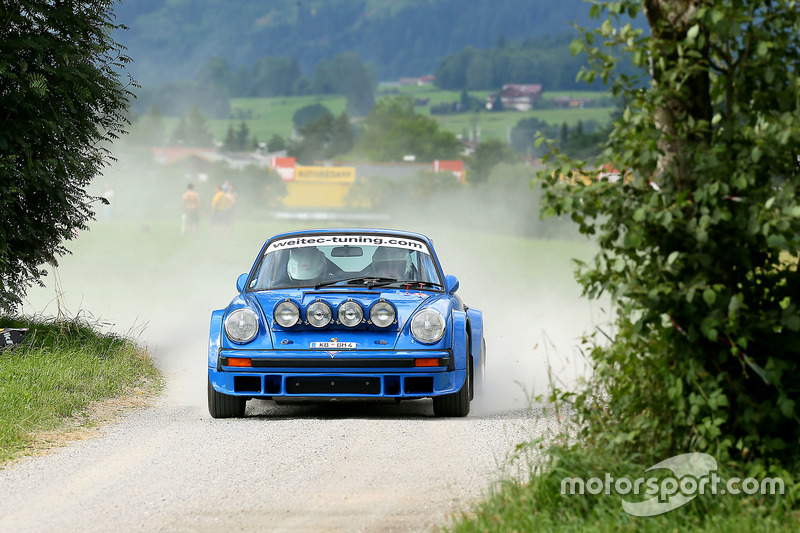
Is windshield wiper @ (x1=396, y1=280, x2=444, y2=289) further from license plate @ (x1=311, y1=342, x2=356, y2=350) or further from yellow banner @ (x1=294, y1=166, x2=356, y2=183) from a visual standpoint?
yellow banner @ (x1=294, y1=166, x2=356, y2=183)

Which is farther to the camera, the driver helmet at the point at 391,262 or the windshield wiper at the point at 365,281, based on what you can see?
the driver helmet at the point at 391,262

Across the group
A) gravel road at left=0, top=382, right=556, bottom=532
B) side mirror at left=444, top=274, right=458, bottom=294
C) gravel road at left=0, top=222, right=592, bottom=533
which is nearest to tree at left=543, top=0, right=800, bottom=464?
gravel road at left=0, top=382, right=556, bottom=532

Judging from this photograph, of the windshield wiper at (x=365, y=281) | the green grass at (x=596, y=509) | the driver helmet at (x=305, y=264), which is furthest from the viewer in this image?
the driver helmet at (x=305, y=264)

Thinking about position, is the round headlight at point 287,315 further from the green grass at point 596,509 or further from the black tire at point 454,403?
the green grass at point 596,509

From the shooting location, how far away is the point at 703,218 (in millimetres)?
4785

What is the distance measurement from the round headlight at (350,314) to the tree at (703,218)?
361cm

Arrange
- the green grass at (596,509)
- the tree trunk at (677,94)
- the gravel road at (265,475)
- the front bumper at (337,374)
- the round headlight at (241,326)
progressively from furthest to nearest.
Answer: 1. the round headlight at (241,326)
2. the front bumper at (337,374)
3. the gravel road at (265,475)
4. the tree trunk at (677,94)
5. the green grass at (596,509)

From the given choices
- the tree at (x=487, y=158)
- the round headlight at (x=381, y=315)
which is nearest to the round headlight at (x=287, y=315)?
the round headlight at (x=381, y=315)

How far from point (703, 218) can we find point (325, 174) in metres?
122

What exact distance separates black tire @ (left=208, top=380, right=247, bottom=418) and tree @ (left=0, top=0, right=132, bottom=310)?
4325 mm

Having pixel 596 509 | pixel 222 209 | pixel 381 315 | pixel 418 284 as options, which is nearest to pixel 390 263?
pixel 418 284

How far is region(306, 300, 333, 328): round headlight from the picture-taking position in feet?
28.1

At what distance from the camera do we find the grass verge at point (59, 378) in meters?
8.30

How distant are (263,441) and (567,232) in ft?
185
